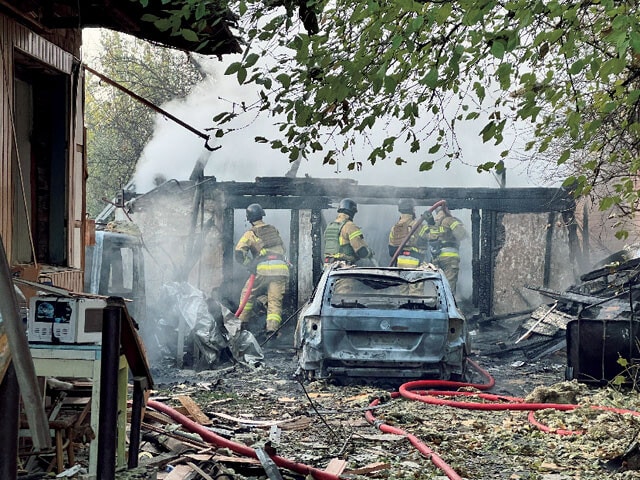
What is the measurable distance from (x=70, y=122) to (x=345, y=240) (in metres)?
8.58

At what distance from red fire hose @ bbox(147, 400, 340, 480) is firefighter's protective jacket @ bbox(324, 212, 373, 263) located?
8.43m

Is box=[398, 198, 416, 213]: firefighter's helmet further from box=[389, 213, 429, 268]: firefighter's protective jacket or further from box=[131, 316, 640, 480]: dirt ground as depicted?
box=[131, 316, 640, 480]: dirt ground

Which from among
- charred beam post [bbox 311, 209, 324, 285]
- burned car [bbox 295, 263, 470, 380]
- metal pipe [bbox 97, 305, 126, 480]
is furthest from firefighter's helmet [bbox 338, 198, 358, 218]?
metal pipe [bbox 97, 305, 126, 480]

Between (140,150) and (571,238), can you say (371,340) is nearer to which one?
(571,238)

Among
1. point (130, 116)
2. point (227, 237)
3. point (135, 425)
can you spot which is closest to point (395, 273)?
point (135, 425)

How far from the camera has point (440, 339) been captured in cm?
912

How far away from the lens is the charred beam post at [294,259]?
16047 mm

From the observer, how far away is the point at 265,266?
46.0ft

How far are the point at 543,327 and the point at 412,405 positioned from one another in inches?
216

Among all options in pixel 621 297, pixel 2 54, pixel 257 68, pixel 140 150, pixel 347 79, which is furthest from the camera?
pixel 140 150

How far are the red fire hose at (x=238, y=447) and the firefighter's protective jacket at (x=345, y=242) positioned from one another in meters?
8.43

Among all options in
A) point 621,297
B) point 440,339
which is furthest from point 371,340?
point 621,297

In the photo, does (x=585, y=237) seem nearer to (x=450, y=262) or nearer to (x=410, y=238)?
(x=450, y=262)

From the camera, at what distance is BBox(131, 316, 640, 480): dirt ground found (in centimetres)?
567
